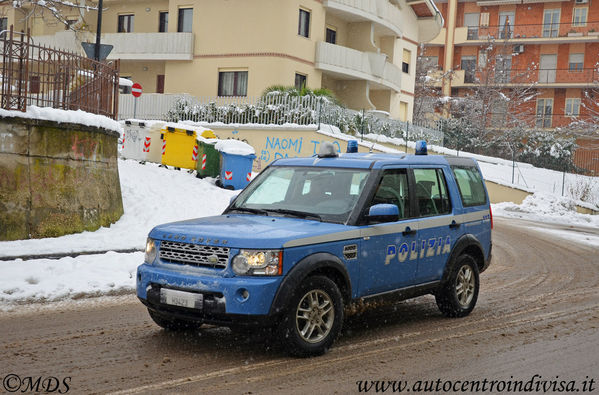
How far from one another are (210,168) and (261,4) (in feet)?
46.4

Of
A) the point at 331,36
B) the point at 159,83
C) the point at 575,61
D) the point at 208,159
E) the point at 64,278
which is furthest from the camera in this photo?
the point at 575,61

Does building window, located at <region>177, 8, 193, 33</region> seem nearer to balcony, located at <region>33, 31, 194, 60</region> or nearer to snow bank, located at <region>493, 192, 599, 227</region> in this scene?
balcony, located at <region>33, 31, 194, 60</region>

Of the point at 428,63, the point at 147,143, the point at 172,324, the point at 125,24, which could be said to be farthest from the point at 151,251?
the point at 428,63

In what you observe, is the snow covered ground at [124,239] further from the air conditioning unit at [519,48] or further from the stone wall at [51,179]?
Answer: the air conditioning unit at [519,48]

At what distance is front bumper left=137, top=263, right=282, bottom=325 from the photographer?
17.7 feet

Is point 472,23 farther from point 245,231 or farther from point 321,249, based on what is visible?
point 245,231

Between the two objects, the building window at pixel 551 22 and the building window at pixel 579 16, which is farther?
the building window at pixel 551 22

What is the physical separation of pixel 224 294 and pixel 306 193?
1.72 m

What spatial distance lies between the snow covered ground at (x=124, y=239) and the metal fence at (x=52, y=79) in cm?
233

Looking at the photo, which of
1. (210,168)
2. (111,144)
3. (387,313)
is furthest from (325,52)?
(387,313)

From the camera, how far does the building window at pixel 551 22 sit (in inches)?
2094

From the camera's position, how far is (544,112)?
54.6 metres

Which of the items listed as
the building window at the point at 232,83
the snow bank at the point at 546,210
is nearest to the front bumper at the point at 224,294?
the snow bank at the point at 546,210

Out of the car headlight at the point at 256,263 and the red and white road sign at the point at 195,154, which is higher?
the red and white road sign at the point at 195,154
